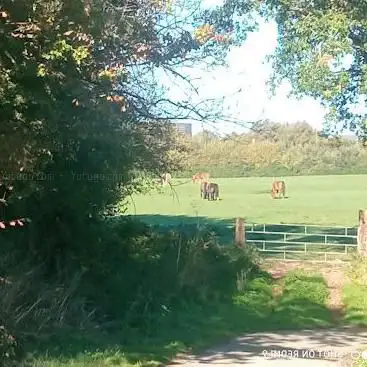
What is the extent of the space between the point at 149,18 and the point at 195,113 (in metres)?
2.08

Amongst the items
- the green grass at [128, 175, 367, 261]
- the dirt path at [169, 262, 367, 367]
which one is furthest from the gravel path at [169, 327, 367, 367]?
the green grass at [128, 175, 367, 261]

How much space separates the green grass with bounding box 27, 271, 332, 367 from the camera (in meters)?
11.1

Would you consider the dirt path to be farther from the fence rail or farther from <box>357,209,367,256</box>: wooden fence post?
the fence rail

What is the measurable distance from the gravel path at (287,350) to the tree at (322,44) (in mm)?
5850

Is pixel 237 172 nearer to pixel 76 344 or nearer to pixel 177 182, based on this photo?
pixel 177 182

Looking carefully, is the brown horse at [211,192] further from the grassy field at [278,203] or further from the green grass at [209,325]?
the green grass at [209,325]

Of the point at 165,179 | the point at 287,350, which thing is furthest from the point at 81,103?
the point at 165,179

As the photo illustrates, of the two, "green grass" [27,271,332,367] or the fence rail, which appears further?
the fence rail

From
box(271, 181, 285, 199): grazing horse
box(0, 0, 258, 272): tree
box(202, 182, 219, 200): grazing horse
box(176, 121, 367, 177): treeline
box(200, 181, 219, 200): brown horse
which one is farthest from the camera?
box(271, 181, 285, 199): grazing horse

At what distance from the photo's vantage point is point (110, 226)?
1711cm

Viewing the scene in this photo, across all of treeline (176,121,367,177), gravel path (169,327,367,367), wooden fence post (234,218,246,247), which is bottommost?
gravel path (169,327,367,367)

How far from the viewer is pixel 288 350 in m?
12.5

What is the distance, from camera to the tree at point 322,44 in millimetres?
16859

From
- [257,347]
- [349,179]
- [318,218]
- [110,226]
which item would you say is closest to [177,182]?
[110,226]
